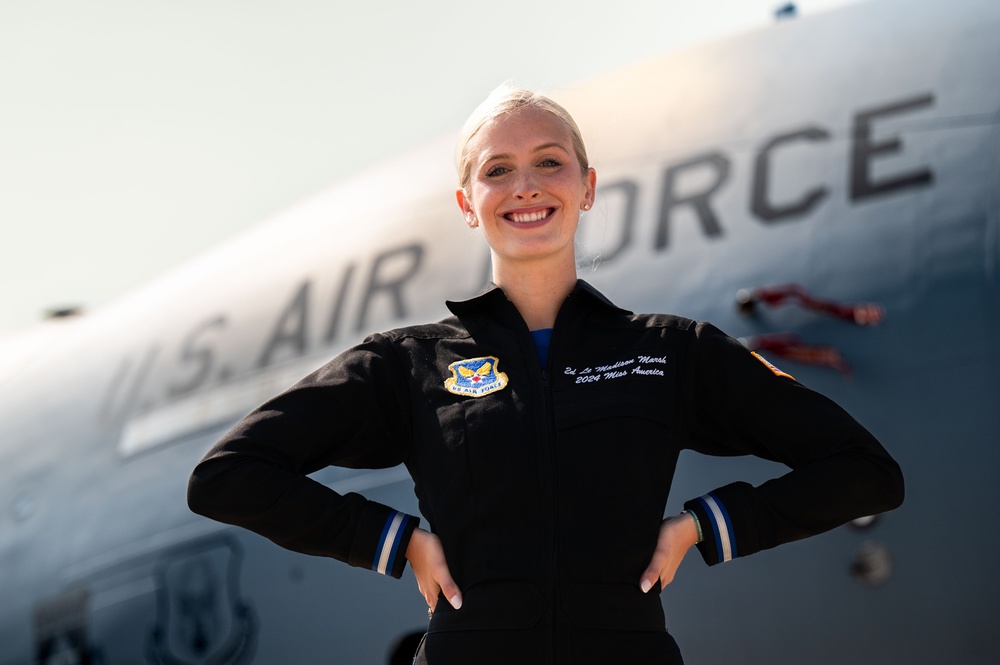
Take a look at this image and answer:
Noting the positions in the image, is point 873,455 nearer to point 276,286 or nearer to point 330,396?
point 330,396

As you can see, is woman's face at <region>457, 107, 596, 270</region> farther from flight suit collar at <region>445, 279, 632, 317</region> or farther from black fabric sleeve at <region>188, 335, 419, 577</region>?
black fabric sleeve at <region>188, 335, 419, 577</region>

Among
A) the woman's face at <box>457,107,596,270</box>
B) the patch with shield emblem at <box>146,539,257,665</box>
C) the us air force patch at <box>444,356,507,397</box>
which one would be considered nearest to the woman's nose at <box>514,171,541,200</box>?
the woman's face at <box>457,107,596,270</box>

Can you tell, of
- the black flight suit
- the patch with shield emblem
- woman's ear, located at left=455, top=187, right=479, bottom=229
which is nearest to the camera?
the black flight suit

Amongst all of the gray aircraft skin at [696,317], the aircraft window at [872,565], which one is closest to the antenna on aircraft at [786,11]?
the gray aircraft skin at [696,317]

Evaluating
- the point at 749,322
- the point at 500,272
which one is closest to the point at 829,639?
the point at 749,322

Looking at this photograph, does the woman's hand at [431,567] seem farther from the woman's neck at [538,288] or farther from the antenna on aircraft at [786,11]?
the antenna on aircraft at [786,11]

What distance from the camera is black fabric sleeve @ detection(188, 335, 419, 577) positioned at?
7.92 ft

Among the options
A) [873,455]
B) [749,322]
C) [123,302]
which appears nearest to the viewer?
[873,455]

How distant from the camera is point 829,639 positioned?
4.07 meters

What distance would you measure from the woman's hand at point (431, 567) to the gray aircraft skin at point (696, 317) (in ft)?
3.72

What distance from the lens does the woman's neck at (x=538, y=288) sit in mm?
2740

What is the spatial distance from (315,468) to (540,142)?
37.5 inches

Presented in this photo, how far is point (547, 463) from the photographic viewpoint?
94.7 inches

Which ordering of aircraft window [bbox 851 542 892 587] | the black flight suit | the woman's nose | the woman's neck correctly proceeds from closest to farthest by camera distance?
the black flight suit < the woman's nose < the woman's neck < aircraft window [bbox 851 542 892 587]
